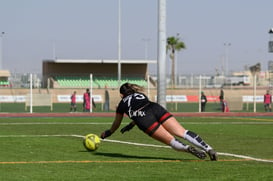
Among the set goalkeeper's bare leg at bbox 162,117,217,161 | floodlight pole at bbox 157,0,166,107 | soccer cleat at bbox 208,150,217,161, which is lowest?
soccer cleat at bbox 208,150,217,161

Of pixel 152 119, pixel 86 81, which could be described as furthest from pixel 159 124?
pixel 86 81

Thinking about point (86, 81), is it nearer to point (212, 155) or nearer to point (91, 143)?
point (91, 143)

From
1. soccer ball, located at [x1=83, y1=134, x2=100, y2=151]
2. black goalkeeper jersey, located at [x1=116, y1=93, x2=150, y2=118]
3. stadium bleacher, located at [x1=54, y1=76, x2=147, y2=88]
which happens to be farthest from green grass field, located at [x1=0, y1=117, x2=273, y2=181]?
stadium bleacher, located at [x1=54, y1=76, x2=147, y2=88]

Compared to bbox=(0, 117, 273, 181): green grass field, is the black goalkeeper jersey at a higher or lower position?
higher

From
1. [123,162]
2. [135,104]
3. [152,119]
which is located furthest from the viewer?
[135,104]

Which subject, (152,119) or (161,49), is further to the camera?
(161,49)

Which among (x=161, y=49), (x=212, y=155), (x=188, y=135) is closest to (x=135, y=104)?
(x=188, y=135)

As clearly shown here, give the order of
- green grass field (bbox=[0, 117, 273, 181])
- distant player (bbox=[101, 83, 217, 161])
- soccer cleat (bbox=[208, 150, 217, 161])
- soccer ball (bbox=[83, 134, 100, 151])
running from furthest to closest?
soccer ball (bbox=[83, 134, 100, 151])
distant player (bbox=[101, 83, 217, 161])
soccer cleat (bbox=[208, 150, 217, 161])
green grass field (bbox=[0, 117, 273, 181])

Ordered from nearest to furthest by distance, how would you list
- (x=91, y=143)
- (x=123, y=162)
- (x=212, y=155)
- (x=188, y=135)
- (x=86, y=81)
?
(x=123, y=162), (x=212, y=155), (x=188, y=135), (x=91, y=143), (x=86, y=81)

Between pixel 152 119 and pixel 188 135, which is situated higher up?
pixel 152 119

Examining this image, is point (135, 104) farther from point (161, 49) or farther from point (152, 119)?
point (161, 49)

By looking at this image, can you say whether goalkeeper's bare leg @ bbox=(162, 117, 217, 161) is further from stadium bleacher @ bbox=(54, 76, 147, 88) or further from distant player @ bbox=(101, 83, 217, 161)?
stadium bleacher @ bbox=(54, 76, 147, 88)

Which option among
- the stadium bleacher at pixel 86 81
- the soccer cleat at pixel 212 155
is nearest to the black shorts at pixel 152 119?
the soccer cleat at pixel 212 155

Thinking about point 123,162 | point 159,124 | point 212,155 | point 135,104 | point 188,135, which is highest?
point 135,104
